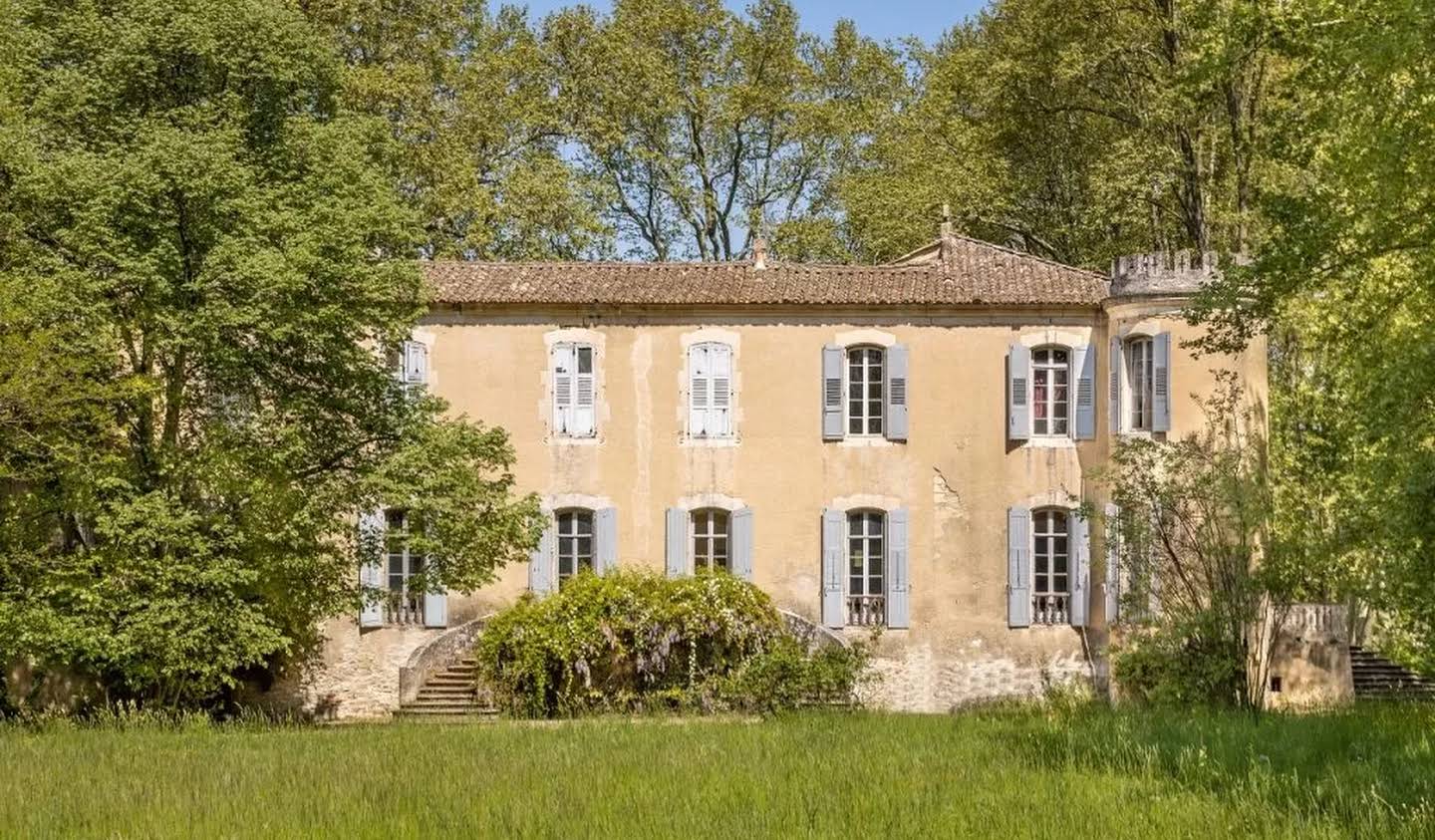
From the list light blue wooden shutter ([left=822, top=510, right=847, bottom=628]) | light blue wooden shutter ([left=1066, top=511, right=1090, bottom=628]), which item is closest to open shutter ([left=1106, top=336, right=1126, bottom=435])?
light blue wooden shutter ([left=1066, top=511, right=1090, bottom=628])

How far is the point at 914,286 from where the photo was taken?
84.8 feet

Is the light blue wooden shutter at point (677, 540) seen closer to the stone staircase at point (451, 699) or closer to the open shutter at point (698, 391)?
the open shutter at point (698, 391)

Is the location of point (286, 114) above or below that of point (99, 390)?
above

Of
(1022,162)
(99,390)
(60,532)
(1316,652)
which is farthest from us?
(1022,162)

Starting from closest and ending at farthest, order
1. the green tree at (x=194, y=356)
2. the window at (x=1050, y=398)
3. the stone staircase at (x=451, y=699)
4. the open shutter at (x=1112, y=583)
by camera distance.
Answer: the green tree at (x=194, y=356) → the stone staircase at (x=451, y=699) → the open shutter at (x=1112, y=583) → the window at (x=1050, y=398)

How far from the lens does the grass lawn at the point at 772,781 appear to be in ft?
32.6

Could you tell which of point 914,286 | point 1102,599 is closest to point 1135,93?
point 914,286

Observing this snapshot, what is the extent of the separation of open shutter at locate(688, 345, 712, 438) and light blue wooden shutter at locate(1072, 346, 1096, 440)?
16.9ft

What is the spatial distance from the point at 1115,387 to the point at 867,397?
343 centimetres

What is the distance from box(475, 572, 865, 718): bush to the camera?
22609 millimetres

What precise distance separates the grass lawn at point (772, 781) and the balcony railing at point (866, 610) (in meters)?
9.48

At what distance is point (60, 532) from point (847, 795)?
12452 millimetres

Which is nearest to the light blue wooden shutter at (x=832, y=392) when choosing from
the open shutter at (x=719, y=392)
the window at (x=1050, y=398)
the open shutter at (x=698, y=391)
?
the open shutter at (x=719, y=392)

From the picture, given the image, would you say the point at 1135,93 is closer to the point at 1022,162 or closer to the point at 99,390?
the point at 1022,162
